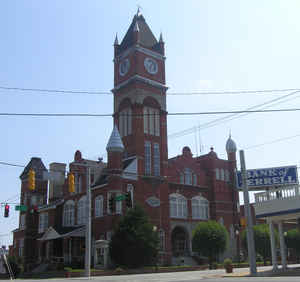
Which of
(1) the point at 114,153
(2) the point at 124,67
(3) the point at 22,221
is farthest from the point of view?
(3) the point at 22,221

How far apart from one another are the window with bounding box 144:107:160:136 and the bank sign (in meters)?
20.7

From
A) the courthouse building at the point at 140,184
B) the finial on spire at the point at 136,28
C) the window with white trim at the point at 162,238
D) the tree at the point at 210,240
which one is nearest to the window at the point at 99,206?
the courthouse building at the point at 140,184

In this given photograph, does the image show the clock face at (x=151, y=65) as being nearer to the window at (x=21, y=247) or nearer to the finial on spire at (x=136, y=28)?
the finial on spire at (x=136, y=28)

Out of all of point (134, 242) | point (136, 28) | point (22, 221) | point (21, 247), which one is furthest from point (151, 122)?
point (21, 247)

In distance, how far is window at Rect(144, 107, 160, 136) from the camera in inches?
2064

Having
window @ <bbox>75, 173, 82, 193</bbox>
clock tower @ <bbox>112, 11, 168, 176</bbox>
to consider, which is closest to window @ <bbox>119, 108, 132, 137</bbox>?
clock tower @ <bbox>112, 11, 168, 176</bbox>

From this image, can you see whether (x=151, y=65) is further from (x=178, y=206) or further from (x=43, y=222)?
(x=43, y=222)

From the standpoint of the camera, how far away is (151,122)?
174ft

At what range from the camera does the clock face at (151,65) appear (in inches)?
2154

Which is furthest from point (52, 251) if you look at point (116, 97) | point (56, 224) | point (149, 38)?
point (149, 38)

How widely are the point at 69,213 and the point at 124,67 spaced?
2020 cm

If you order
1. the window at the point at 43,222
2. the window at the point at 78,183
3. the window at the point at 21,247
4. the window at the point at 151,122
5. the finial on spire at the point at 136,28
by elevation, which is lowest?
the window at the point at 21,247

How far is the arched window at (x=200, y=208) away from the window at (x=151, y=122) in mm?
10174

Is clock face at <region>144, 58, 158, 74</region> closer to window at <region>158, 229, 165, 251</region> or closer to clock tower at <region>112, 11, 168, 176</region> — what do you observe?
clock tower at <region>112, 11, 168, 176</region>
